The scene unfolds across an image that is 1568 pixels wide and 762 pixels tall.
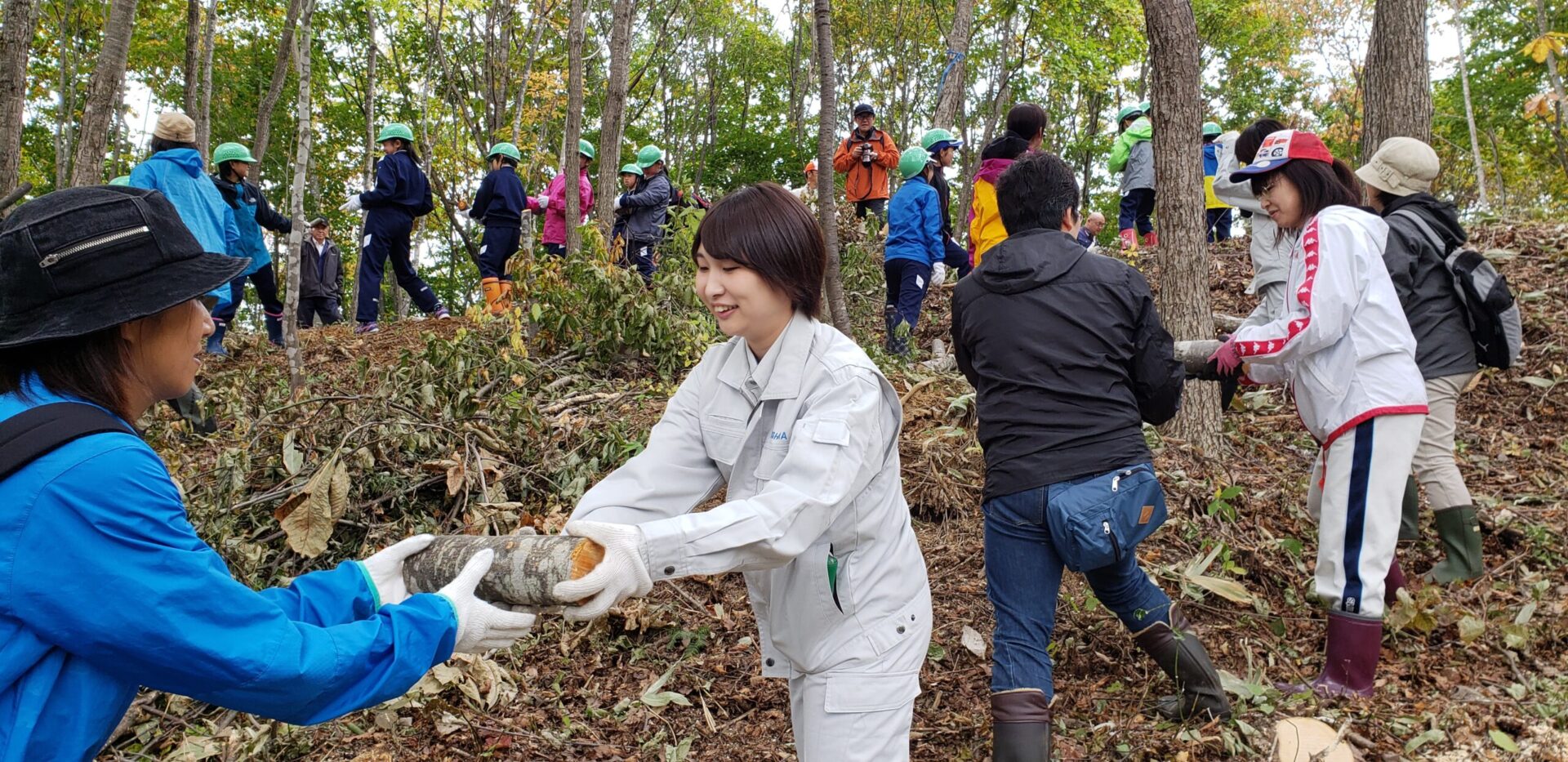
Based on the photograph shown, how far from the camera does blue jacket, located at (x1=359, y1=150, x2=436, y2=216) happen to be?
8.86 metres

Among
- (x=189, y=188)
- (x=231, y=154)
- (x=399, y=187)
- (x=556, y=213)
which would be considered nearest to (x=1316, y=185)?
(x=189, y=188)

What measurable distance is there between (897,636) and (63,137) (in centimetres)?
2064

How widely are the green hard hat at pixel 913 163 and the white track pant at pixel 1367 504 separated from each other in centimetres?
466

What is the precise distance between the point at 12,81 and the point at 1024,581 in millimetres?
5666

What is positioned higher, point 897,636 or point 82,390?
point 82,390

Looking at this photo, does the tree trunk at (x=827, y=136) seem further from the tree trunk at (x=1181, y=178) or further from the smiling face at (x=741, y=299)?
the smiling face at (x=741, y=299)

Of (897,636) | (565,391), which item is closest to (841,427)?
(897,636)

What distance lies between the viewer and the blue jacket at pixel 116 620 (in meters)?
1.26

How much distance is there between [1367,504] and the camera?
304 centimetres

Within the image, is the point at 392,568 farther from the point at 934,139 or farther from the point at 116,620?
the point at 934,139

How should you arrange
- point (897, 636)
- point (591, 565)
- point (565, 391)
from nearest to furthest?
point (591, 565)
point (897, 636)
point (565, 391)

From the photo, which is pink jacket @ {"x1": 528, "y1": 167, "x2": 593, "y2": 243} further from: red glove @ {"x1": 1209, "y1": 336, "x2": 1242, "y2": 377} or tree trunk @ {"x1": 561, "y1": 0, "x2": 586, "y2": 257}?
red glove @ {"x1": 1209, "y1": 336, "x2": 1242, "y2": 377}

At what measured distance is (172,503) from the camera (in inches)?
54.6

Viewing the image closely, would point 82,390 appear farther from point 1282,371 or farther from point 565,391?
point 565,391
